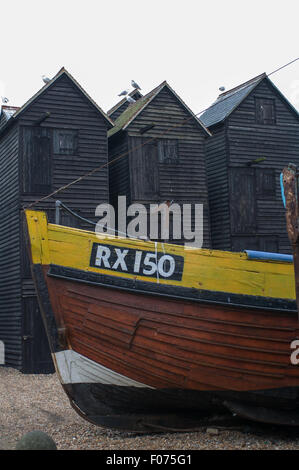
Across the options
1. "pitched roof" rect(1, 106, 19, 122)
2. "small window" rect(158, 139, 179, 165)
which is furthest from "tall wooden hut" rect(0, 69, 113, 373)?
"small window" rect(158, 139, 179, 165)

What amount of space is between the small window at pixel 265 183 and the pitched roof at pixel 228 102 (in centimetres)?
269

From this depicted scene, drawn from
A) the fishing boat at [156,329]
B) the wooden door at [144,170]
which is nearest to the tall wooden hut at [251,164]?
the wooden door at [144,170]

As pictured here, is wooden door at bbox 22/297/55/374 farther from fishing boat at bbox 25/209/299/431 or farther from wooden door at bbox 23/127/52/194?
fishing boat at bbox 25/209/299/431

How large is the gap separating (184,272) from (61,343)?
2.13 m

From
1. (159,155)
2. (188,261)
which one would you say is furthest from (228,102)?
(188,261)

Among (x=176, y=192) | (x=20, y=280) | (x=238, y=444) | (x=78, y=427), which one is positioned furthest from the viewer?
(x=176, y=192)

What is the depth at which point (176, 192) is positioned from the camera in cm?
1983

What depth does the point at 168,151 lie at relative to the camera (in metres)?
20.0

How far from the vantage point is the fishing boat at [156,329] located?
7.91 meters

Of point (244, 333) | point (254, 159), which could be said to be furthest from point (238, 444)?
point (254, 159)

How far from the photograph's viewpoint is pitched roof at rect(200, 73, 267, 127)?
21766mm

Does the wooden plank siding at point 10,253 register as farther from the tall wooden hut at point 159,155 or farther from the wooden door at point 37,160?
the tall wooden hut at point 159,155

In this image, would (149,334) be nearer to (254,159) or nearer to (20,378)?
(20,378)

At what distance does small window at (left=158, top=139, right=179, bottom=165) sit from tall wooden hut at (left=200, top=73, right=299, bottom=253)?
2.33 m
